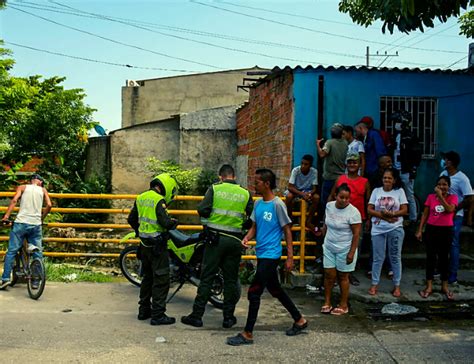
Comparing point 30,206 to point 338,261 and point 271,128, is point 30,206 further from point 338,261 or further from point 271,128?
point 271,128

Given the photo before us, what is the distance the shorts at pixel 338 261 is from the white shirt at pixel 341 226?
0.05 m

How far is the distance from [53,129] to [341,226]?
556 inches

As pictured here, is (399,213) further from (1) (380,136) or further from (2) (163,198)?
(2) (163,198)

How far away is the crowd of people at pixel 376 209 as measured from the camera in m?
6.11

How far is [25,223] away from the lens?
701 centimetres

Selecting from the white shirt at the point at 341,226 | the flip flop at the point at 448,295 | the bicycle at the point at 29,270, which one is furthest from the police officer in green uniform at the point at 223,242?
the flip flop at the point at 448,295

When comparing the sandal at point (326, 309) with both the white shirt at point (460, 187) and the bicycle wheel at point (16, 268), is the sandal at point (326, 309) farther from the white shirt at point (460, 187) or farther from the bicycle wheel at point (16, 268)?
the bicycle wheel at point (16, 268)

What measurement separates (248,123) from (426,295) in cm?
807

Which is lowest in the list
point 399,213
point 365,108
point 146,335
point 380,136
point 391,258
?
point 146,335


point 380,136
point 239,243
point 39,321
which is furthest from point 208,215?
point 380,136

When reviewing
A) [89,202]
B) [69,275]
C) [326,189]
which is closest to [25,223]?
[69,275]

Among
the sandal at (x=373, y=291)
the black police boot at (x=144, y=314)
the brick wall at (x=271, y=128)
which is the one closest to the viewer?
the black police boot at (x=144, y=314)

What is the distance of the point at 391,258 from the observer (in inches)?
261

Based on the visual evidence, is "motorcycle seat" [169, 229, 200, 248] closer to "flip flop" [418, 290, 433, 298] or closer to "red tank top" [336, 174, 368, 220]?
"red tank top" [336, 174, 368, 220]
